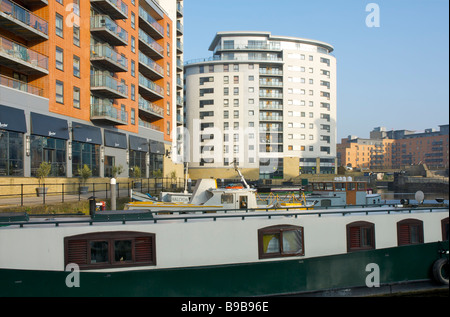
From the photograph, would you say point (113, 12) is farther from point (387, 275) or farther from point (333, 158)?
point (333, 158)

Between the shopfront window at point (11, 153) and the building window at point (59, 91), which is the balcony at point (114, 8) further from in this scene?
the shopfront window at point (11, 153)

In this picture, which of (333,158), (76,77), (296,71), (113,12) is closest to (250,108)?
(296,71)

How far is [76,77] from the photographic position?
31.6 m

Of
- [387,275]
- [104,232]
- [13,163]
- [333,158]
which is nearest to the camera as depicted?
[104,232]

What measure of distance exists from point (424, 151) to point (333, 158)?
102 meters

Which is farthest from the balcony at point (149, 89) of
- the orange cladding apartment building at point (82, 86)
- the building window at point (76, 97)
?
the building window at point (76, 97)

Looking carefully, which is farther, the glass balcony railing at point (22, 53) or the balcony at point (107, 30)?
the balcony at point (107, 30)

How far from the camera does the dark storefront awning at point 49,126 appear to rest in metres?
26.2

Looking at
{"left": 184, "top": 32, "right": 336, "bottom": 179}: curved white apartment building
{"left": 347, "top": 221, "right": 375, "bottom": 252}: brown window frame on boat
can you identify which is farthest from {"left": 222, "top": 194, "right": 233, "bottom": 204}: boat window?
{"left": 184, "top": 32, "right": 336, "bottom": 179}: curved white apartment building

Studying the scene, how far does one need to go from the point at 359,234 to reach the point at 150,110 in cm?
3865

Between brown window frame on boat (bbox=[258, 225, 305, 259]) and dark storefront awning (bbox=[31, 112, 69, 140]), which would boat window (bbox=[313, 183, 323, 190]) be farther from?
dark storefront awning (bbox=[31, 112, 69, 140])

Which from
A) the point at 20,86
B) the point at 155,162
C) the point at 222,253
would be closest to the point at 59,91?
the point at 20,86

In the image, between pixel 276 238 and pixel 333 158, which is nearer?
pixel 276 238

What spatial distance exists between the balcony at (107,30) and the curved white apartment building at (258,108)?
44.7 metres
